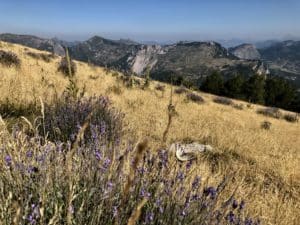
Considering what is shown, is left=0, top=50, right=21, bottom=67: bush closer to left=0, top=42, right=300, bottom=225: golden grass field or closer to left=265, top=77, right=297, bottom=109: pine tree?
left=0, top=42, right=300, bottom=225: golden grass field

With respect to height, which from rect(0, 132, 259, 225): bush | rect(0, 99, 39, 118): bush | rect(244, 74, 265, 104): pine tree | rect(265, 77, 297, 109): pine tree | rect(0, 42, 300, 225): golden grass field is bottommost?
rect(265, 77, 297, 109): pine tree

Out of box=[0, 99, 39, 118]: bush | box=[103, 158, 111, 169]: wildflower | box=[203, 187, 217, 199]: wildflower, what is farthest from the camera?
box=[0, 99, 39, 118]: bush

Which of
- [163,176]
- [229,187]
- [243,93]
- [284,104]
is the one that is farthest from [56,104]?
[284,104]

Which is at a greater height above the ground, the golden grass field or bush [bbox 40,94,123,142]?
bush [bbox 40,94,123,142]

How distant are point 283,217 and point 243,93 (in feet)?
172

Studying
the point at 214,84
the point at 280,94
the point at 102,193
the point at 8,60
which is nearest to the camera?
the point at 102,193

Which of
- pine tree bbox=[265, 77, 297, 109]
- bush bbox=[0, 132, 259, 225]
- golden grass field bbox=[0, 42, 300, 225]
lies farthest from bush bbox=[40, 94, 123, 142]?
pine tree bbox=[265, 77, 297, 109]

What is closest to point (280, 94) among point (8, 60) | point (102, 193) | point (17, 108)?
point (8, 60)

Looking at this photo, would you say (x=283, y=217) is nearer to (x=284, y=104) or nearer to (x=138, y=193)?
(x=138, y=193)

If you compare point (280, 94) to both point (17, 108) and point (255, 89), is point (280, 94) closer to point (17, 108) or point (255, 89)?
point (255, 89)

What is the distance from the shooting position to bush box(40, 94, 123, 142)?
15.3ft

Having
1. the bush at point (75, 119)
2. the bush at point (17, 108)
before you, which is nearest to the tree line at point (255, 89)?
the bush at point (17, 108)

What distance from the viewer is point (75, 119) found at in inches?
190

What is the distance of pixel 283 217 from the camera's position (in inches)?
148
